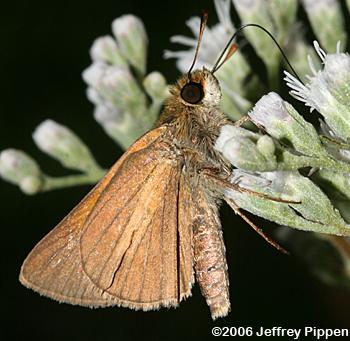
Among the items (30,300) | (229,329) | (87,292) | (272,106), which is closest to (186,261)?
(87,292)

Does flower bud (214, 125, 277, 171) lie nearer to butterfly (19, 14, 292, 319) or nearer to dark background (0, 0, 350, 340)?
butterfly (19, 14, 292, 319)

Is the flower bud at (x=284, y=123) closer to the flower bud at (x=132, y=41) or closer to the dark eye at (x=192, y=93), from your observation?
the dark eye at (x=192, y=93)

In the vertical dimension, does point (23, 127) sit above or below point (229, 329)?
above

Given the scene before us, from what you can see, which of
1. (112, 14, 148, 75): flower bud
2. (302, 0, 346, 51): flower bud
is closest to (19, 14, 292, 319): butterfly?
(302, 0, 346, 51): flower bud

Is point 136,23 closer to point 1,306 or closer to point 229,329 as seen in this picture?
point 229,329

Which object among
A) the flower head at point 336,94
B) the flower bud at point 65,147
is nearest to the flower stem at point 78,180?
the flower bud at point 65,147

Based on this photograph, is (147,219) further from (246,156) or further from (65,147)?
(65,147)
